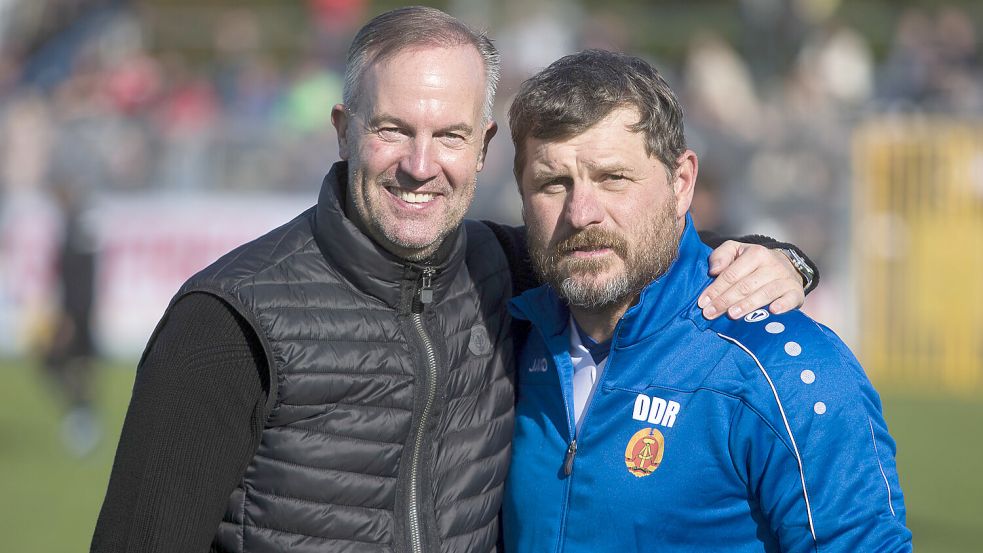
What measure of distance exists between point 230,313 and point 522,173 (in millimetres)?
863

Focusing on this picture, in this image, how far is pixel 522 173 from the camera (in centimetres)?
311

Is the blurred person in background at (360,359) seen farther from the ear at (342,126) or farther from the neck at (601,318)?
the neck at (601,318)

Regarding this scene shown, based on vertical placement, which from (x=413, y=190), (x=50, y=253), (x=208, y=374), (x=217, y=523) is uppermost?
(x=413, y=190)

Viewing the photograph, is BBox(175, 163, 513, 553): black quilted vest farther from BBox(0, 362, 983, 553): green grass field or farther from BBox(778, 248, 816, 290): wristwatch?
BBox(0, 362, 983, 553): green grass field

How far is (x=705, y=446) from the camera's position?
2807mm

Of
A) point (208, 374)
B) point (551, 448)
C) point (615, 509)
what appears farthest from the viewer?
point (551, 448)

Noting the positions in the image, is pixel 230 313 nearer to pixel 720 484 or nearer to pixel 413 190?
pixel 413 190

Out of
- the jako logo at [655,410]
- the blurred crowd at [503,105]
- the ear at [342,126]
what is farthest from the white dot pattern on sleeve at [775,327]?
the blurred crowd at [503,105]

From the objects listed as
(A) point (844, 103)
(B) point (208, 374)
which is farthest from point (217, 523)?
(A) point (844, 103)

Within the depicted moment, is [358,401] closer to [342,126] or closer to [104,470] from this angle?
[342,126]

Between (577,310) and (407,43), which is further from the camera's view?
(577,310)

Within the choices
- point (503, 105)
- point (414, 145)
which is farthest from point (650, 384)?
point (503, 105)

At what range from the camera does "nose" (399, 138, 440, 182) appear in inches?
114

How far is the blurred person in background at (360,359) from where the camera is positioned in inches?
105
